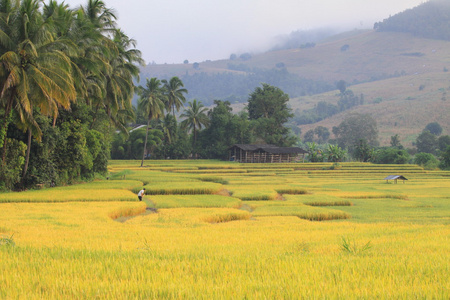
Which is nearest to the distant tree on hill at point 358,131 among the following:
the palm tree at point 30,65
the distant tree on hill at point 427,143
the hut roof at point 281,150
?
the distant tree on hill at point 427,143

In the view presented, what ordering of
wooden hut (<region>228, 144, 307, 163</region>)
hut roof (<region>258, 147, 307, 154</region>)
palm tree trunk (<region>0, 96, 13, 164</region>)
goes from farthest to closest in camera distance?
wooden hut (<region>228, 144, 307, 163</region>) < hut roof (<region>258, 147, 307, 154</region>) < palm tree trunk (<region>0, 96, 13, 164</region>)

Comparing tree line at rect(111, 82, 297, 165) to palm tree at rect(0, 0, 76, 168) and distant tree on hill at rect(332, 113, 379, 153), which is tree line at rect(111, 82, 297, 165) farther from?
palm tree at rect(0, 0, 76, 168)

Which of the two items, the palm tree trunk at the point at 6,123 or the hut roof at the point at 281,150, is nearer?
the palm tree trunk at the point at 6,123

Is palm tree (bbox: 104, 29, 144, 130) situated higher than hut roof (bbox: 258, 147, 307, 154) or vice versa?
palm tree (bbox: 104, 29, 144, 130)

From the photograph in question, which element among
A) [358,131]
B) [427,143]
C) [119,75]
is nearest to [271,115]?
[358,131]

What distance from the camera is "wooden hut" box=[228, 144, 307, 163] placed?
77.4 m


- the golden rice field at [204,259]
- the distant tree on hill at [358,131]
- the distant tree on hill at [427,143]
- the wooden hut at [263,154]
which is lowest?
the golden rice field at [204,259]

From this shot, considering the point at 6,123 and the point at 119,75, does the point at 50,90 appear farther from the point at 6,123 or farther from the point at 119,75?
the point at 119,75

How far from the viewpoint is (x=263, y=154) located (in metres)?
80.9

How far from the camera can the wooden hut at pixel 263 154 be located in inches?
3046

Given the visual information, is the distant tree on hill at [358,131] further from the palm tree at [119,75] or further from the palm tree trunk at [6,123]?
the palm tree trunk at [6,123]

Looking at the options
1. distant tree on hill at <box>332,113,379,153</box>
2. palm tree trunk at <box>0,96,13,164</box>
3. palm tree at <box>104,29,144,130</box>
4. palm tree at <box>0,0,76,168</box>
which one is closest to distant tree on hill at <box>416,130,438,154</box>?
distant tree on hill at <box>332,113,379,153</box>

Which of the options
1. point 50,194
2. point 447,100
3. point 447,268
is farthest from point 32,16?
point 447,100

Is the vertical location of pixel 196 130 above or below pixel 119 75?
below
